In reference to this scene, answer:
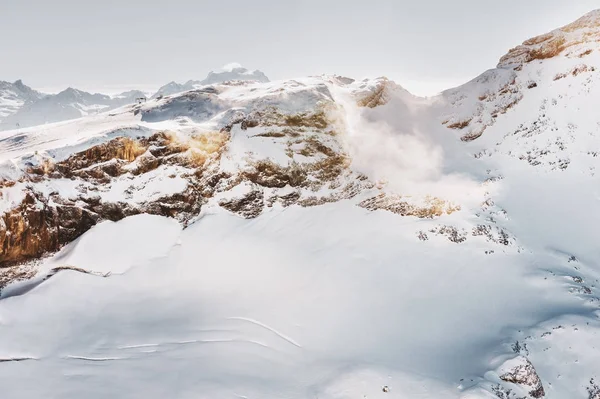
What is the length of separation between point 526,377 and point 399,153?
18569 mm

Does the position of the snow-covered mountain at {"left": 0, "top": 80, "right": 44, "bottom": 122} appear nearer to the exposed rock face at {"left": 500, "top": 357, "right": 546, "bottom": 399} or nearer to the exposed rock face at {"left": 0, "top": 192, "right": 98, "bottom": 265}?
the exposed rock face at {"left": 0, "top": 192, "right": 98, "bottom": 265}

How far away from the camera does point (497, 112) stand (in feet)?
101

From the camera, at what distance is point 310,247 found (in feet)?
→ 74.2

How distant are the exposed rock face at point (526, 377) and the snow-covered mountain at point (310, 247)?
75mm

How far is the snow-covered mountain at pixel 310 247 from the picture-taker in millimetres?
15352

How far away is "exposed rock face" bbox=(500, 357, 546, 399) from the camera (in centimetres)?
1389

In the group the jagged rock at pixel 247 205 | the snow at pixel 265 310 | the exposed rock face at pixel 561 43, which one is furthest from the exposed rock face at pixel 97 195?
the exposed rock face at pixel 561 43

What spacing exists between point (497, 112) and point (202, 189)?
27.2m

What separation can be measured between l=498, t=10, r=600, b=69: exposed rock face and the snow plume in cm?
1218

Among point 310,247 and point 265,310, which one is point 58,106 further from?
point 265,310

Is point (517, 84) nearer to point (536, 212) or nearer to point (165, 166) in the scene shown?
point (536, 212)

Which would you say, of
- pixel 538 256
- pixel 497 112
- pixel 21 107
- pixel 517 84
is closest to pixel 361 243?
pixel 538 256

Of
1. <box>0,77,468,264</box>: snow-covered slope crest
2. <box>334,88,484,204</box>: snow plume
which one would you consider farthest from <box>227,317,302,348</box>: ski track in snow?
<box>334,88,484,204</box>: snow plume

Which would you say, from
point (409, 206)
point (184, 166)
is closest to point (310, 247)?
point (409, 206)
